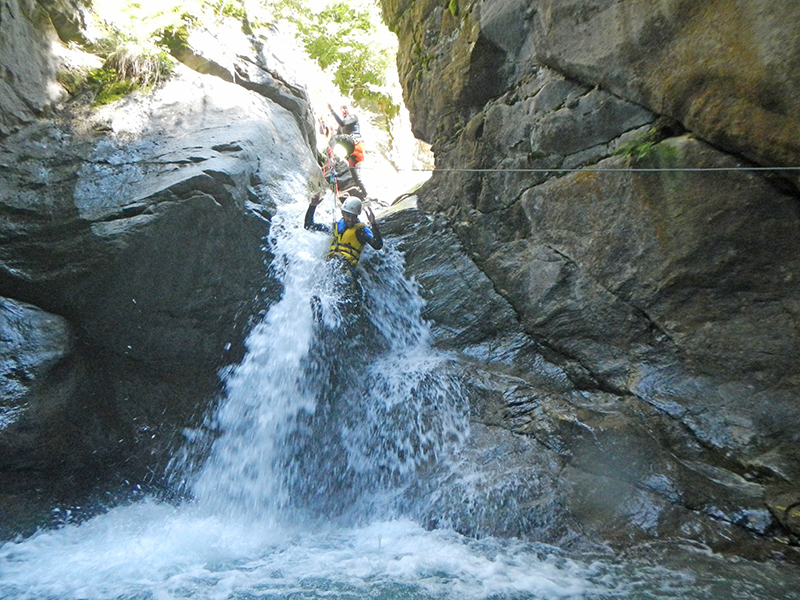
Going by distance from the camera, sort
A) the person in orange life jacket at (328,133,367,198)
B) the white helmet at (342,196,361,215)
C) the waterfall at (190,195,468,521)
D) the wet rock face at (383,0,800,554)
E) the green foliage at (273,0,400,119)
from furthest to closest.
→ the green foliage at (273,0,400,119) < the person in orange life jacket at (328,133,367,198) < the white helmet at (342,196,361,215) < the waterfall at (190,195,468,521) < the wet rock face at (383,0,800,554)

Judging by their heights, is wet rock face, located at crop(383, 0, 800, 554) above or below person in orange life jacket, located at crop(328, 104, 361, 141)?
below

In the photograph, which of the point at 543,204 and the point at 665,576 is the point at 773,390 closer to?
the point at 665,576

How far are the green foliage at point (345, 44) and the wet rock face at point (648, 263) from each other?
31.6 ft

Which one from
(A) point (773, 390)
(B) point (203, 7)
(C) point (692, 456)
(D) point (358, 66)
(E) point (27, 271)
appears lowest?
(C) point (692, 456)

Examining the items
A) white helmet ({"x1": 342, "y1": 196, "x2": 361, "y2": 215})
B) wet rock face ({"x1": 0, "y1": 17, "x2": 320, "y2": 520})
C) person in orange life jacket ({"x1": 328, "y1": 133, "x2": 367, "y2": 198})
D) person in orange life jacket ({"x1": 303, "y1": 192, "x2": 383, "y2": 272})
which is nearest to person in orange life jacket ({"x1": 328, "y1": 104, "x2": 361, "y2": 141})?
person in orange life jacket ({"x1": 328, "y1": 133, "x2": 367, "y2": 198})

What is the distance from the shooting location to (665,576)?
3.45 m

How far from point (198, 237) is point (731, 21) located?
5.83 metres

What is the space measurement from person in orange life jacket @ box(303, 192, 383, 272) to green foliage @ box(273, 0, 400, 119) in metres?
9.22

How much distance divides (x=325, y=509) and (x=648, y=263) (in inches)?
165

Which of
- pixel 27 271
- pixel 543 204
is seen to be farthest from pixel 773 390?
pixel 27 271

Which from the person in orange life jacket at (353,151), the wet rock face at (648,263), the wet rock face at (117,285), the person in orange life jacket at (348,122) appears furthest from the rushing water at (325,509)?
the person in orange life jacket at (348,122)

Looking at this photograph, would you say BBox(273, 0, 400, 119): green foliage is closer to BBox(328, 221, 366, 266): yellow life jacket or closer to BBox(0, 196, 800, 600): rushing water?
BBox(0, 196, 800, 600): rushing water

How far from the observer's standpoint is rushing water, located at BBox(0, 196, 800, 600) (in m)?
3.54

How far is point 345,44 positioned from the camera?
14.6 m
